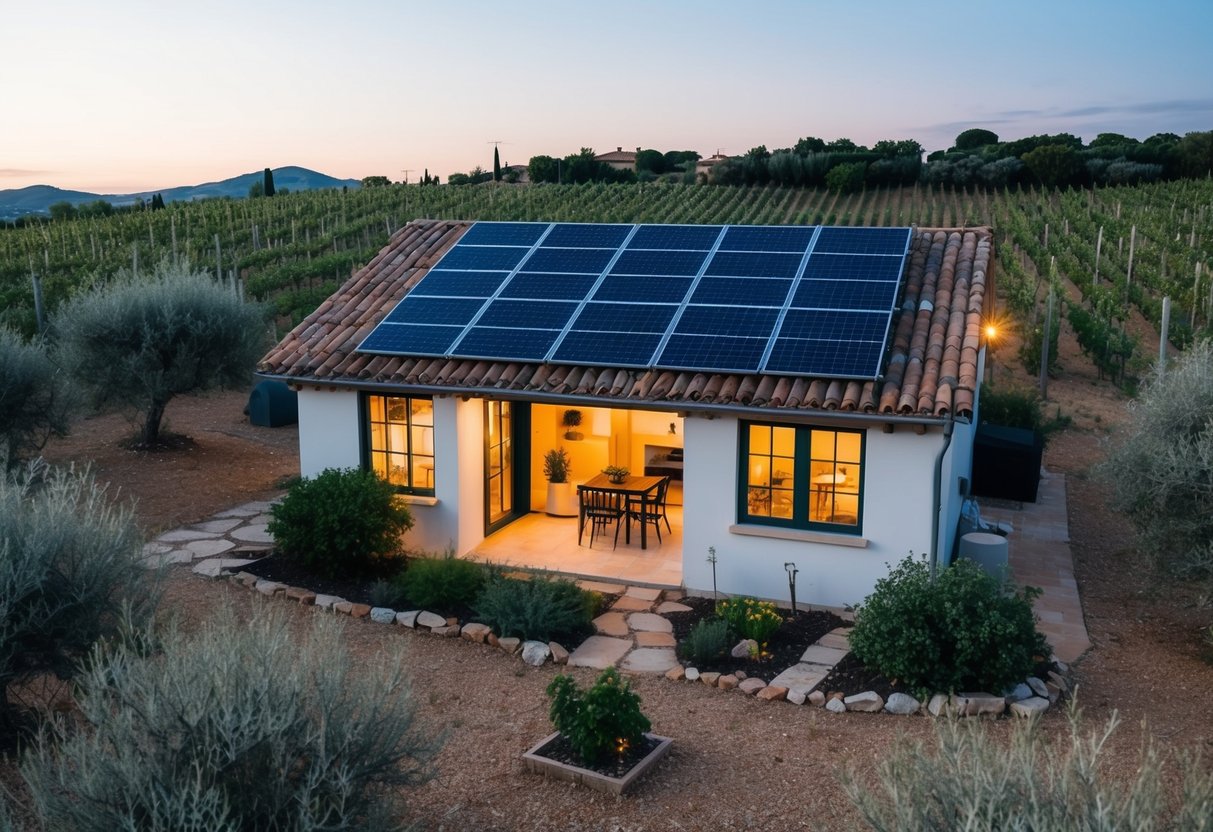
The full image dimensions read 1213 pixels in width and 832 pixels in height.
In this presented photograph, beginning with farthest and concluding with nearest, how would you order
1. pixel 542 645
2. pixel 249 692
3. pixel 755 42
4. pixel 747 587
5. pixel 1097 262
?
pixel 1097 262
pixel 755 42
pixel 747 587
pixel 542 645
pixel 249 692

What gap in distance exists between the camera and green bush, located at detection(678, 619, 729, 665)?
29.7 ft

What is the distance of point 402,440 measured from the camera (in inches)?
482

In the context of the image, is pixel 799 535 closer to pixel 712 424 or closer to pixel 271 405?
pixel 712 424

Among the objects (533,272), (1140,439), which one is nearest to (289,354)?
(533,272)

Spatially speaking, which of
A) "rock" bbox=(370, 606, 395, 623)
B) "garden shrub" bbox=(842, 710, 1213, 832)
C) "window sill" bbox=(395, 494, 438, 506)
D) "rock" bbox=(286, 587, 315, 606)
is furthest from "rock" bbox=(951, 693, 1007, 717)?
"rock" bbox=(286, 587, 315, 606)

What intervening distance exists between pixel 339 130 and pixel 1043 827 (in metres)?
28.8

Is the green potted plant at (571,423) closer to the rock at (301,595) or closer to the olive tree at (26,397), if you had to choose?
the rock at (301,595)

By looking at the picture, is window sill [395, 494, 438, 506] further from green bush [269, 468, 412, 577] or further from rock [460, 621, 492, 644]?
rock [460, 621, 492, 644]

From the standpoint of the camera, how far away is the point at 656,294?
1220 cm

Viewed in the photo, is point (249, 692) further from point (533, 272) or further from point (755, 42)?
point (755, 42)

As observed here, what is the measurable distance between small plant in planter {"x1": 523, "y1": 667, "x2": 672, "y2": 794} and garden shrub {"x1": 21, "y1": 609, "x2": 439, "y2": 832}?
1.87 metres

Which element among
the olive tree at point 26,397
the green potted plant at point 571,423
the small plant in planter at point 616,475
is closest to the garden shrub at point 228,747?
the small plant in planter at point 616,475

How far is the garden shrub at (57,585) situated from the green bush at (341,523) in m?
3.68

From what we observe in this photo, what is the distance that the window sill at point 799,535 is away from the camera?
33.3 feet
